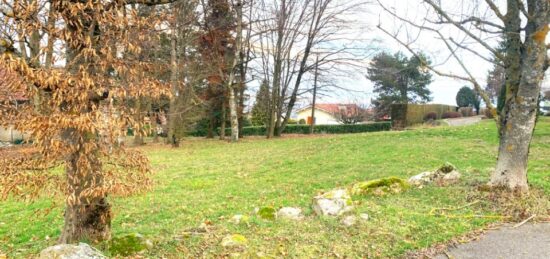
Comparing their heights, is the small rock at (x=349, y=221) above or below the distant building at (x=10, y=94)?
below

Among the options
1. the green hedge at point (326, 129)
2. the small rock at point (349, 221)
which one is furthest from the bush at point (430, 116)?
the small rock at point (349, 221)

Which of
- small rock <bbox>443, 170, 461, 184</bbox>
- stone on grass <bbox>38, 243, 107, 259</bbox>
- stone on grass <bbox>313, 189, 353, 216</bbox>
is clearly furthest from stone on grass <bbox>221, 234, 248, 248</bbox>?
small rock <bbox>443, 170, 461, 184</bbox>

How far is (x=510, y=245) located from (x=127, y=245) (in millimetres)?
3675

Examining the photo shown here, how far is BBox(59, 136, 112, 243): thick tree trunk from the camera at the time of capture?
3.27 meters

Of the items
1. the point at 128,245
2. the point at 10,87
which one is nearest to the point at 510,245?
the point at 128,245

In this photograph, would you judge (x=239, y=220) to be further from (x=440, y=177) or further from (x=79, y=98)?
(x=440, y=177)

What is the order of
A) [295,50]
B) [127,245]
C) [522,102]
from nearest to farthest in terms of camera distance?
[127,245] → [522,102] → [295,50]

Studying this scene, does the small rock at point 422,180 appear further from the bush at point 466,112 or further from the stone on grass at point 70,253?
the bush at point 466,112

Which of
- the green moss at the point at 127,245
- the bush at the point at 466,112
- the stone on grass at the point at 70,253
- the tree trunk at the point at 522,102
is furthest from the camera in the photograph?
the bush at the point at 466,112

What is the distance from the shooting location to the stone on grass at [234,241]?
141 inches

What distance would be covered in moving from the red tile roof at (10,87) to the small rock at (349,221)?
3213 mm

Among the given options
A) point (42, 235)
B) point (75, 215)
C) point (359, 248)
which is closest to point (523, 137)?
point (359, 248)

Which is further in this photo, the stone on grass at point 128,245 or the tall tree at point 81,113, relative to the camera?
the stone on grass at point 128,245

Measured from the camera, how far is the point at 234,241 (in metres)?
3.65
